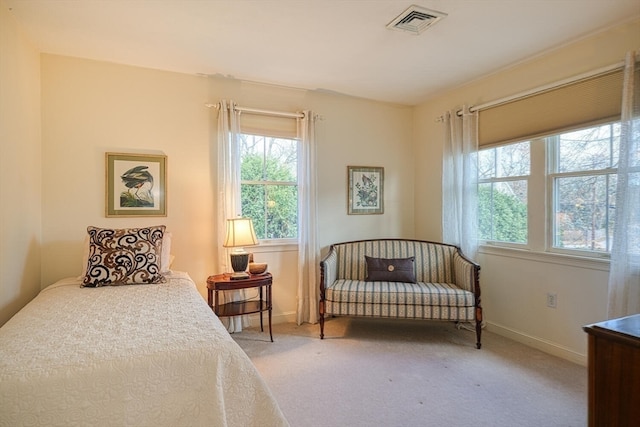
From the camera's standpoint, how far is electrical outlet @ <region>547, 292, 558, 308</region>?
2809 millimetres

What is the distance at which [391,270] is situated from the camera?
341 centimetres

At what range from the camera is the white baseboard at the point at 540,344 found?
2.63 metres

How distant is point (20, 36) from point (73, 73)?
1.53 feet

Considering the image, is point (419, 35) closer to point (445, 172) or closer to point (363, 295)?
point (445, 172)

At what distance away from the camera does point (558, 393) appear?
7.18 feet

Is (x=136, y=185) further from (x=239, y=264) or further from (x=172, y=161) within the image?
(x=239, y=264)

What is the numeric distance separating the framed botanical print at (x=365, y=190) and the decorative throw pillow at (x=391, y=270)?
76 cm

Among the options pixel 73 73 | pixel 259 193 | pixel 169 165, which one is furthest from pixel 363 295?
pixel 73 73

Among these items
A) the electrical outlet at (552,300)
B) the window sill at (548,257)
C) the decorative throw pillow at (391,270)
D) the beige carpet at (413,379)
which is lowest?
the beige carpet at (413,379)

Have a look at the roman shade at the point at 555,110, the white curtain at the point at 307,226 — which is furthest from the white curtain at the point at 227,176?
the roman shade at the point at 555,110

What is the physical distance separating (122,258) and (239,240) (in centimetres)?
92

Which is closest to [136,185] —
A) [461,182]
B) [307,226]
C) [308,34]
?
[307,226]

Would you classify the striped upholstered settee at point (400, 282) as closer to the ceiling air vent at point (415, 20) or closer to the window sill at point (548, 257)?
the window sill at point (548, 257)

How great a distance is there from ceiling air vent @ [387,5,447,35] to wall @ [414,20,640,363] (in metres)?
1.25
